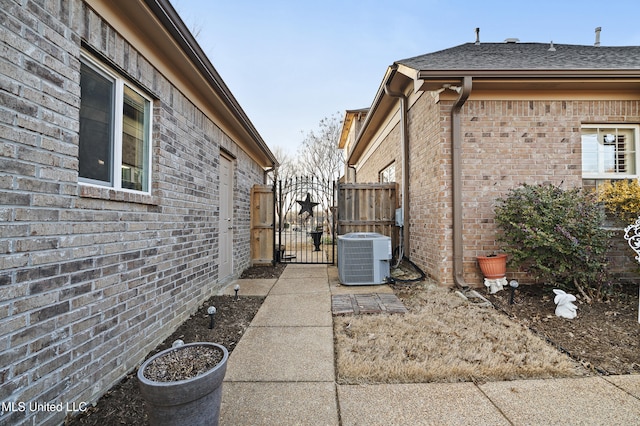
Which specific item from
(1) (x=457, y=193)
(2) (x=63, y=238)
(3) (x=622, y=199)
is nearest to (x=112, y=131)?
(2) (x=63, y=238)

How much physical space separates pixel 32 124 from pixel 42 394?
146 cm

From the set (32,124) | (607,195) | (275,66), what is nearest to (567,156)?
(607,195)

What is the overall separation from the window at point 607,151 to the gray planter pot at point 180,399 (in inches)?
228

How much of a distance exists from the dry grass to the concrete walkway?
0.10 meters

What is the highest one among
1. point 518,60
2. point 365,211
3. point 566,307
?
point 518,60

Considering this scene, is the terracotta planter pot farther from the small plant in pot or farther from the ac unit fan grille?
the ac unit fan grille

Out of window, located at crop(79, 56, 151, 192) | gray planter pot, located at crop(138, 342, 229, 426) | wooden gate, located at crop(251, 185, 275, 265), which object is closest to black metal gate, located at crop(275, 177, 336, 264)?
wooden gate, located at crop(251, 185, 275, 265)

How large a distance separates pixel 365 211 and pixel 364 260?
5.71ft

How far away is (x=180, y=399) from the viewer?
1332 millimetres

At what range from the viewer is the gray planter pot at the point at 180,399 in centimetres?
132

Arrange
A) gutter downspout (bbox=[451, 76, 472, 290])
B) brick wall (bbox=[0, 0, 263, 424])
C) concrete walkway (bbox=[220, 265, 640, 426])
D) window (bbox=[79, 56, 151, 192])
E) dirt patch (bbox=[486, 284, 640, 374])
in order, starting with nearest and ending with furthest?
brick wall (bbox=[0, 0, 263, 424])
concrete walkway (bbox=[220, 265, 640, 426])
window (bbox=[79, 56, 151, 192])
dirt patch (bbox=[486, 284, 640, 374])
gutter downspout (bbox=[451, 76, 472, 290])

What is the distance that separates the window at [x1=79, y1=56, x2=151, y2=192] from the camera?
2061 mm

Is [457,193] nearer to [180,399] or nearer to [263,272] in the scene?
[263,272]

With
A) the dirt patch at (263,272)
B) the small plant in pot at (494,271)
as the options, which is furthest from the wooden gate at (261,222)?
the small plant in pot at (494,271)
